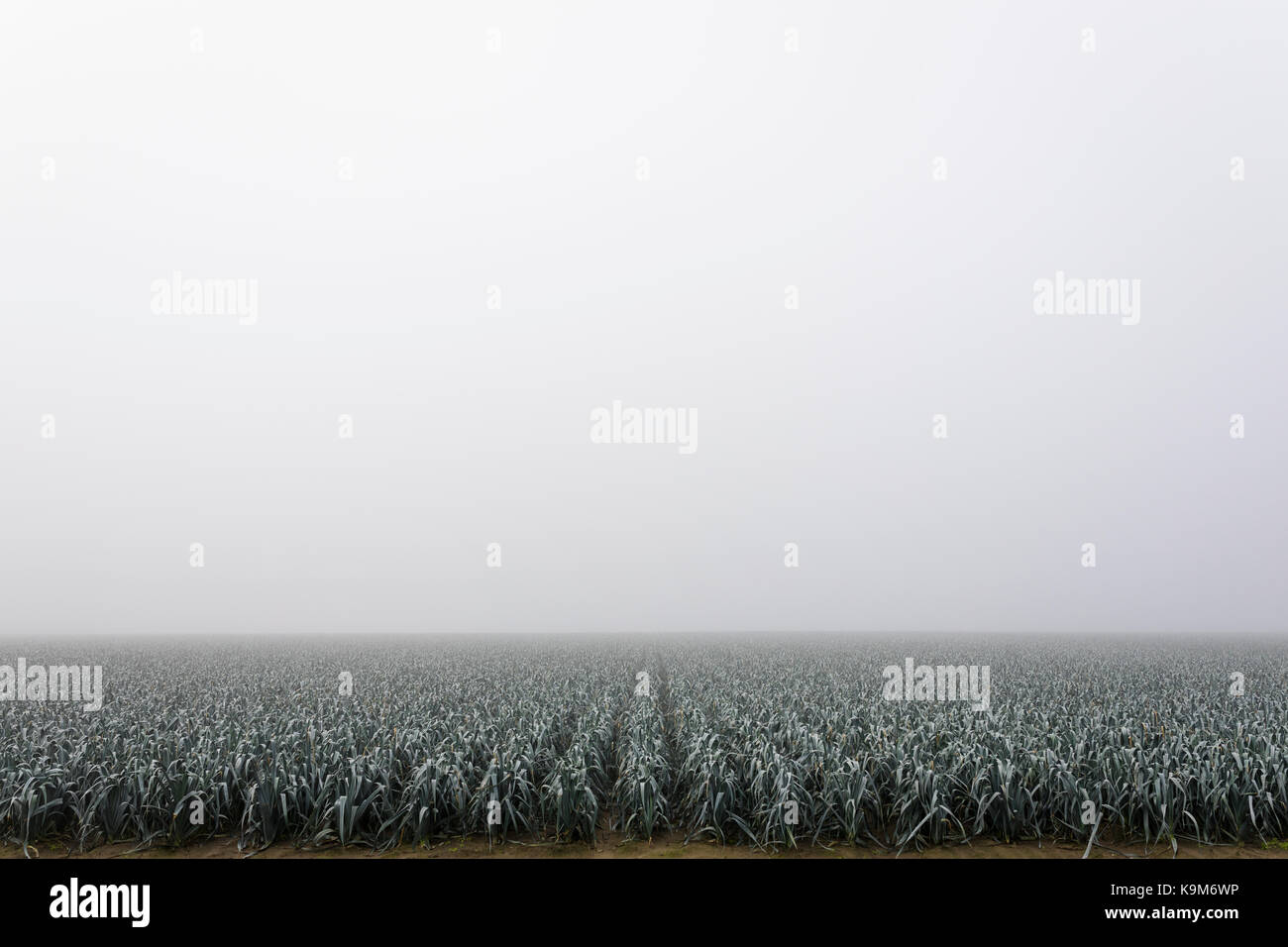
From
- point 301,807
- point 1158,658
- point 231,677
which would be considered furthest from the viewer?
point 1158,658

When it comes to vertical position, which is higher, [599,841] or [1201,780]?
[1201,780]

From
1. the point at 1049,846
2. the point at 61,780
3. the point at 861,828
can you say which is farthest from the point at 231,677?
the point at 1049,846

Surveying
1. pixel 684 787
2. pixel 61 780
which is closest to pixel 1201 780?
pixel 684 787

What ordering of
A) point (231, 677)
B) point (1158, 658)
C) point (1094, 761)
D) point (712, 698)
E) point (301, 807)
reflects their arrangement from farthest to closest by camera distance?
point (1158, 658), point (231, 677), point (712, 698), point (1094, 761), point (301, 807)

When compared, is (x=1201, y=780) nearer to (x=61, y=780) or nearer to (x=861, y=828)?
(x=861, y=828)

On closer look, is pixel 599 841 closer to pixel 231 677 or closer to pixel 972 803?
pixel 972 803

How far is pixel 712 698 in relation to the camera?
595 inches

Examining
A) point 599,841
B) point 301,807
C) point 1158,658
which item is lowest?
point 1158,658

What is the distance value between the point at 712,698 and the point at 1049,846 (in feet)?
27.0

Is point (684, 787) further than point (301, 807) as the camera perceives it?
Yes

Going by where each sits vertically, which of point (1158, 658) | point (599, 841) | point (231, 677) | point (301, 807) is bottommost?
point (1158, 658)

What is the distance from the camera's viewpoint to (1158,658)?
31.3 meters
